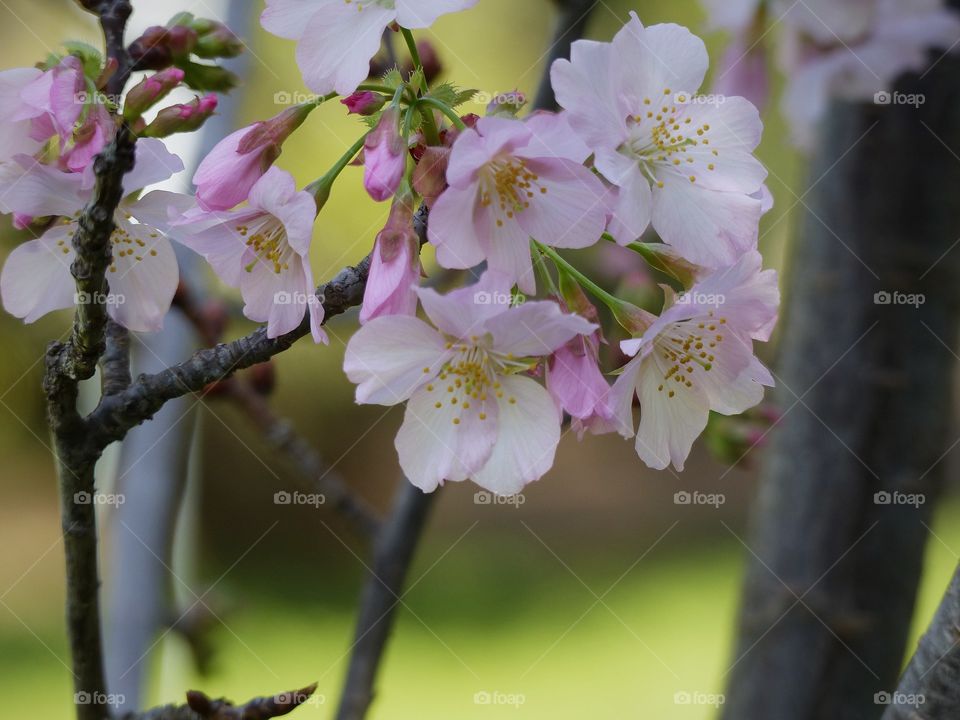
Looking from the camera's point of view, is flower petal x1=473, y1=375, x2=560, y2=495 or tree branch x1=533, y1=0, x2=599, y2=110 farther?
tree branch x1=533, y1=0, x2=599, y2=110

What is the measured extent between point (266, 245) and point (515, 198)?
0.19 m

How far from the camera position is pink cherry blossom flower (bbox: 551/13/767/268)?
576 millimetres

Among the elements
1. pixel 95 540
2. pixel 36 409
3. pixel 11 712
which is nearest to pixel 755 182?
pixel 95 540

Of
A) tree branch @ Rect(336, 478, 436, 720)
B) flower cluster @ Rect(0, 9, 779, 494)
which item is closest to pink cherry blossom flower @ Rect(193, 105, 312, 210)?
flower cluster @ Rect(0, 9, 779, 494)

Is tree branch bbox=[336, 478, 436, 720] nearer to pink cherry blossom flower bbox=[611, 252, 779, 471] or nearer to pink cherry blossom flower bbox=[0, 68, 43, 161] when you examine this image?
pink cherry blossom flower bbox=[611, 252, 779, 471]

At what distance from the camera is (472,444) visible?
621mm

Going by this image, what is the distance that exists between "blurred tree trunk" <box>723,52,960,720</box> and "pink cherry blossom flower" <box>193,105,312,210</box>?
89 centimetres

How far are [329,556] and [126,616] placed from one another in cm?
401

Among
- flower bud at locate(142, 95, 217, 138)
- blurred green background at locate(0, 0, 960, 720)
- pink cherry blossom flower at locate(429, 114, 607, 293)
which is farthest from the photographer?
blurred green background at locate(0, 0, 960, 720)

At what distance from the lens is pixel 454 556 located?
5.34 m

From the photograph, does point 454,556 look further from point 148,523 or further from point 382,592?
point 382,592

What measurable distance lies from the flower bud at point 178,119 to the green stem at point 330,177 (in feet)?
0.32

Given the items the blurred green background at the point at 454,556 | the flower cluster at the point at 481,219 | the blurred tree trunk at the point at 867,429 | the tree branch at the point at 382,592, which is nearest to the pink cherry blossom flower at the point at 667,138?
the flower cluster at the point at 481,219

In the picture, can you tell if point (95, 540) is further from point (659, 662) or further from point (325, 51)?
point (659, 662)
